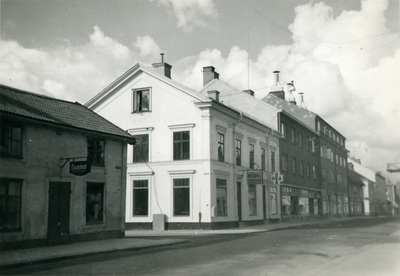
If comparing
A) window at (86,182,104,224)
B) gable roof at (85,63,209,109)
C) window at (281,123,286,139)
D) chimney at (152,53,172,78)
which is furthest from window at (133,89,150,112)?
window at (281,123,286,139)

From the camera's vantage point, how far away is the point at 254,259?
459 inches

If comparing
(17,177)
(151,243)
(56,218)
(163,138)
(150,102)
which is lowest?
(151,243)

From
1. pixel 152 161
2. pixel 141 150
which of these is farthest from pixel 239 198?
pixel 141 150

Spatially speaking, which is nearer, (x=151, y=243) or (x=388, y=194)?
(x=151, y=243)

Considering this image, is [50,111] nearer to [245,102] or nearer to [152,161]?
[152,161]

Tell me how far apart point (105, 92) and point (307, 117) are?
1017 inches

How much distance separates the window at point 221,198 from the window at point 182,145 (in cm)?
267

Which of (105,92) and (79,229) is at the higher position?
(105,92)

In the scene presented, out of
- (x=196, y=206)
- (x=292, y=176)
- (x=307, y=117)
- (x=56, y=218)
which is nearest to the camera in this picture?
(x=56, y=218)

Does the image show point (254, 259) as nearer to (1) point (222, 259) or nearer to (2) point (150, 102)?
(1) point (222, 259)

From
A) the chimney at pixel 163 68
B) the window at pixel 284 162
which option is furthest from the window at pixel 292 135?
the chimney at pixel 163 68

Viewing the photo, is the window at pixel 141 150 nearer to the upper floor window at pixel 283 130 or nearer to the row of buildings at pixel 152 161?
the row of buildings at pixel 152 161

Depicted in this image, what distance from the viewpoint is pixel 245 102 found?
3684 cm

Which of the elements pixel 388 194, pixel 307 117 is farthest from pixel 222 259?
pixel 388 194
